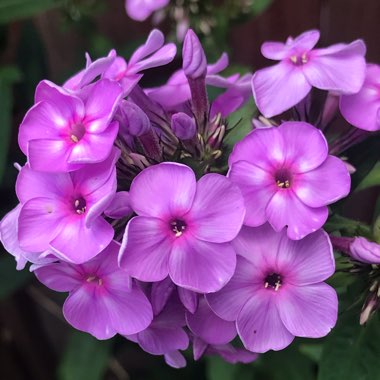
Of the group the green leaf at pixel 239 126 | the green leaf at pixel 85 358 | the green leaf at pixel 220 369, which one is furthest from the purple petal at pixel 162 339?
the green leaf at pixel 85 358

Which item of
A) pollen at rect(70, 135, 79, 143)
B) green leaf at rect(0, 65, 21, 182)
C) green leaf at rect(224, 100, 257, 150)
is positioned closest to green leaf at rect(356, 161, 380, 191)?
green leaf at rect(224, 100, 257, 150)

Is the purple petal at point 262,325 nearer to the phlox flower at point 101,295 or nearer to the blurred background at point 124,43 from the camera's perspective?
the phlox flower at point 101,295

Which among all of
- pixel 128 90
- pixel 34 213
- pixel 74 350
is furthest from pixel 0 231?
pixel 74 350

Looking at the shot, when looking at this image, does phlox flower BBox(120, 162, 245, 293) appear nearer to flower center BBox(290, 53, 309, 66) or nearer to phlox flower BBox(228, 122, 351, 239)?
phlox flower BBox(228, 122, 351, 239)

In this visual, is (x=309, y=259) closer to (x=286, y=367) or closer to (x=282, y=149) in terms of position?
(x=282, y=149)

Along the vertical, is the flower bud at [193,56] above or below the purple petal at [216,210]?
above
